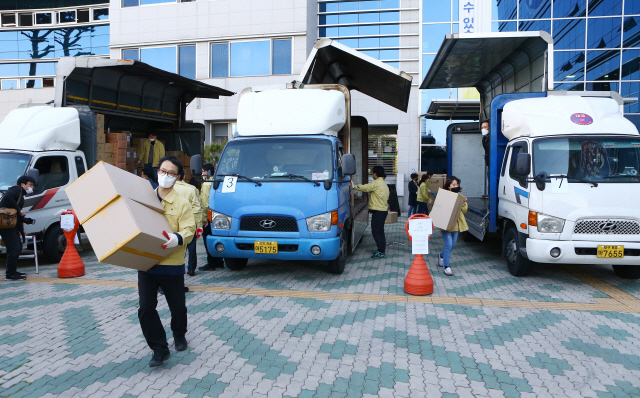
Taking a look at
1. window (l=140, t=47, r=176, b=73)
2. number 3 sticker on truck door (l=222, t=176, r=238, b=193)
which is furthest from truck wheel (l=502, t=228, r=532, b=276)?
window (l=140, t=47, r=176, b=73)

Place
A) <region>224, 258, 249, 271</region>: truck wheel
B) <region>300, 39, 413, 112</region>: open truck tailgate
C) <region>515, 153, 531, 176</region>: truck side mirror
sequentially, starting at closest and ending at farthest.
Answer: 1. <region>515, 153, 531, 176</region>: truck side mirror
2. <region>224, 258, 249, 271</region>: truck wheel
3. <region>300, 39, 413, 112</region>: open truck tailgate

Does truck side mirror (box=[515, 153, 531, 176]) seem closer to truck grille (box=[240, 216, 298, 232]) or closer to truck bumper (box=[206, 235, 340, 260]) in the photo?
truck bumper (box=[206, 235, 340, 260])

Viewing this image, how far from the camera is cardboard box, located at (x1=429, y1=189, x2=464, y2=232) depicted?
7.12 metres

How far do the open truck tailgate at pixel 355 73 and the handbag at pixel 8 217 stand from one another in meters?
5.20

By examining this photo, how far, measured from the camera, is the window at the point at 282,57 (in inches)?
720

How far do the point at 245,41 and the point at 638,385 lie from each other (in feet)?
58.6

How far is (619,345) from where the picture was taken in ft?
14.5

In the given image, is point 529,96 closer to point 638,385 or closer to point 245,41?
point 638,385

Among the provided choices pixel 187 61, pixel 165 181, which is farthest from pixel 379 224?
pixel 187 61

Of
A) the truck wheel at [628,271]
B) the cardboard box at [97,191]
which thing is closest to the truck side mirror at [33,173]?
the cardboard box at [97,191]

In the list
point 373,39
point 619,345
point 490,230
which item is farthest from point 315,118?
point 373,39

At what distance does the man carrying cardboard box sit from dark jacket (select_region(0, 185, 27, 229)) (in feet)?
13.7

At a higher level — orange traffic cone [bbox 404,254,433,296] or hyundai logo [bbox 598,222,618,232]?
hyundai logo [bbox 598,222,618,232]

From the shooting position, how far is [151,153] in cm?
1127
